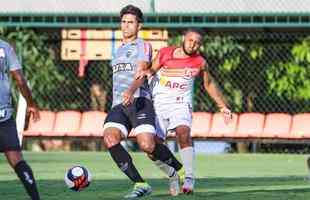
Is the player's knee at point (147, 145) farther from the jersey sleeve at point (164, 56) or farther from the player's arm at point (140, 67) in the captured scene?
the jersey sleeve at point (164, 56)

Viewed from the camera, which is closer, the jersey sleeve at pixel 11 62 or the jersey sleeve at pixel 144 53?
the jersey sleeve at pixel 11 62

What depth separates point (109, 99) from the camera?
2670 cm

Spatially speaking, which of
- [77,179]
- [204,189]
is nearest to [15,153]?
[77,179]

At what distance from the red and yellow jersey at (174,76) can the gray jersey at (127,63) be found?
31.6 inches

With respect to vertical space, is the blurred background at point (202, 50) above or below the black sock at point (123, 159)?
below

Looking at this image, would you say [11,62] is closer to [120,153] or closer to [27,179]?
[27,179]

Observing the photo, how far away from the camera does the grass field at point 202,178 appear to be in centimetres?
1274

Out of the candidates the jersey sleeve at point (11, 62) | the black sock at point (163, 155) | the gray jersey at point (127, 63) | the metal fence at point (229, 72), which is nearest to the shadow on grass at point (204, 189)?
the black sock at point (163, 155)

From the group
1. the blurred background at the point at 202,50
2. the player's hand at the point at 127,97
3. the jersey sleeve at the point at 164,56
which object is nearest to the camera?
the player's hand at the point at 127,97

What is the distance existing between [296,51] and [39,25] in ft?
17.3

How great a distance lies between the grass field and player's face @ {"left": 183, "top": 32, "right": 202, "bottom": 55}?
1487mm

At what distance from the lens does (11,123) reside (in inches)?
424

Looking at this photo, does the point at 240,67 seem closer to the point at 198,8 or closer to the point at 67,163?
the point at 198,8

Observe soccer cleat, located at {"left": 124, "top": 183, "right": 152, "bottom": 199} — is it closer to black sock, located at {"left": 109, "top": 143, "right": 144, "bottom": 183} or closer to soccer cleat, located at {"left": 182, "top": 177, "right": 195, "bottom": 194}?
black sock, located at {"left": 109, "top": 143, "right": 144, "bottom": 183}
